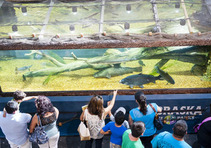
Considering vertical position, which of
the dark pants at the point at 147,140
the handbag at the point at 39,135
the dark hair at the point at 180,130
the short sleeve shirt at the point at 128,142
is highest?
the dark hair at the point at 180,130

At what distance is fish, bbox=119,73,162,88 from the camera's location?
4461 mm

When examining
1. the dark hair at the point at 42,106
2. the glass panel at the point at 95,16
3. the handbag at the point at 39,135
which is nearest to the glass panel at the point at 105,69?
the glass panel at the point at 95,16

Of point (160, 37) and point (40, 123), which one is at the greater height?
point (160, 37)

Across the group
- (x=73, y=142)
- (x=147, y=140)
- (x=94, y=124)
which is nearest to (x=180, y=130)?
(x=147, y=140)

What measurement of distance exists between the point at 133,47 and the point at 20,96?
1813 millimetres

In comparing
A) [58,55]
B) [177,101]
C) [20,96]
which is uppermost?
[58,55]

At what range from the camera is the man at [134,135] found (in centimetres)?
280

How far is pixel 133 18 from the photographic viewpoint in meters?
4.51

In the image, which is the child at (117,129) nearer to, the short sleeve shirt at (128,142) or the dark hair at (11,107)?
the short sleeve shirt at (128,142)

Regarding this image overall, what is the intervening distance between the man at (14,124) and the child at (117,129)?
103 cm

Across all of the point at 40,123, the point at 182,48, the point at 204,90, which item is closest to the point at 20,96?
the point at 40,123

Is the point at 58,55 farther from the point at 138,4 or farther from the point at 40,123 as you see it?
the point at 138,4

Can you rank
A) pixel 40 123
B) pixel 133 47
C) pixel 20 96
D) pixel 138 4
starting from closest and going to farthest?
pixel 40 123, pixel 20 96, pixel 133 47, pixel 138 4

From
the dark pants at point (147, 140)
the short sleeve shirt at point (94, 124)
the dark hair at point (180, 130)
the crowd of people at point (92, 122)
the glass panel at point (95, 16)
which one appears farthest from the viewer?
the glass panel at point (95, 16)
